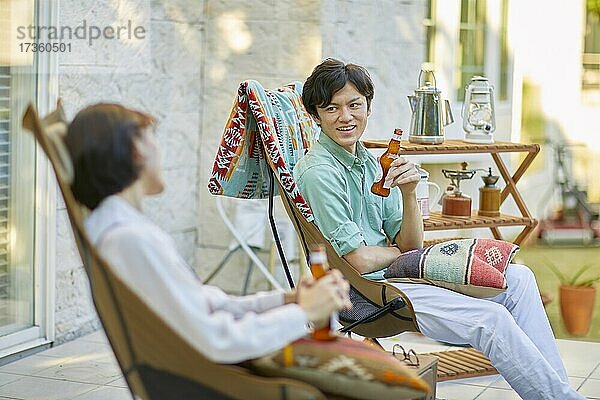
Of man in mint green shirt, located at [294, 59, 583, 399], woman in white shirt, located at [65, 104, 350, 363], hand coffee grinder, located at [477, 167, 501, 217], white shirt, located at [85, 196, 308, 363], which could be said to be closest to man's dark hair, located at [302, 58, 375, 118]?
man in mint green shirt, located at [294, 59, 583, 399]

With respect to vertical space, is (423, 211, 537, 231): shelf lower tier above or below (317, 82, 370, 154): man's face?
below

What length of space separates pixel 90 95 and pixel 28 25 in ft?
1.56

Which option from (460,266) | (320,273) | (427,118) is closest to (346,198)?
(460,266)

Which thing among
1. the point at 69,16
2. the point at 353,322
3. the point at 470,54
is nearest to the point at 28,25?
the point at 69,16

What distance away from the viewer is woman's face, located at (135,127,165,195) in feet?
7.36

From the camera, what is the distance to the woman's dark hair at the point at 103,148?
7.25ft

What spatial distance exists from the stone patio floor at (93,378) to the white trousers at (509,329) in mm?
591

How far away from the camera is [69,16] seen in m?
4.62

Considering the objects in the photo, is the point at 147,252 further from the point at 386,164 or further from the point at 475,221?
the point at 475,221

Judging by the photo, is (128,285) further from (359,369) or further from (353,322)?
(353,322)

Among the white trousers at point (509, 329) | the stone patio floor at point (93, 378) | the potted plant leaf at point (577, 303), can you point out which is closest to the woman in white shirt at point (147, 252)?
the white trousers at point (509, 329)
